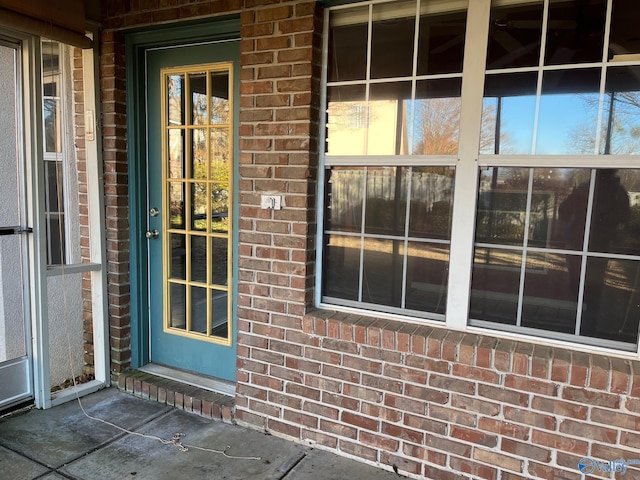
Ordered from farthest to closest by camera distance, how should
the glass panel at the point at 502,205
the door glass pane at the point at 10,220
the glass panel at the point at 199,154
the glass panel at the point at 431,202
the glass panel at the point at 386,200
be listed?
the glass panel at the point at 199,154
the door glass pane at the point at 10,220
the glass panel at the point at 386,200
the glass panel at the point at 431,202
the glass panel at the point at 502,205

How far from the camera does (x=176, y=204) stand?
3.05 metres

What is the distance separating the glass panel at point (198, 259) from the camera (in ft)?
9.82

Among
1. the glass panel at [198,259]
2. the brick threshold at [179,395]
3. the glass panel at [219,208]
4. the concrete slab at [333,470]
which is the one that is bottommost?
the concrete slab at [333,470]

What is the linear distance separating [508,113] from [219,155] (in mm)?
1673

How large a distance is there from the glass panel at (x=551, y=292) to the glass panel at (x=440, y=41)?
971 millimetres

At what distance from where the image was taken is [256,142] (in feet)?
8.27

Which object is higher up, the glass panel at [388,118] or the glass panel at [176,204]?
the glass panel at [388,118]

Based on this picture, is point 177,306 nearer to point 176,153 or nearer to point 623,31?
point 176,153

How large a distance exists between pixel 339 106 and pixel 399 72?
1.17ft

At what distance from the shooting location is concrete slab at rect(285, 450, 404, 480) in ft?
7.48

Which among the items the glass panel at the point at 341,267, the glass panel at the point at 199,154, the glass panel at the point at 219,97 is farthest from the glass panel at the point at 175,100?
the glass panel at the point at 341,267

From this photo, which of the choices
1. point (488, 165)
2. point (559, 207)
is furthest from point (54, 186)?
point (559, 207)

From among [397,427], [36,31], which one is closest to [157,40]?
[36,31]

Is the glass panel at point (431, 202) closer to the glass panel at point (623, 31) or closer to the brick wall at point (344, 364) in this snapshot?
the brick wall at point (344, 364)
